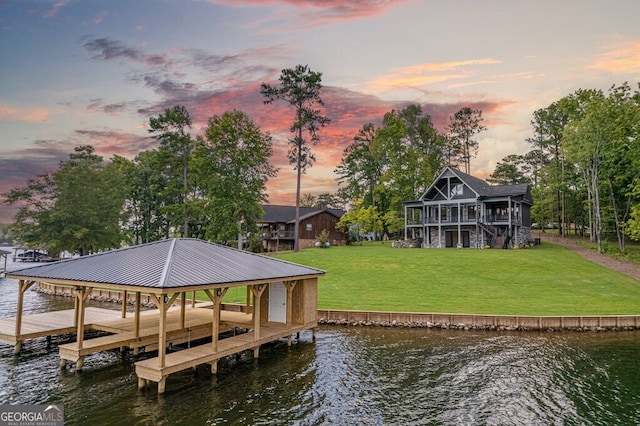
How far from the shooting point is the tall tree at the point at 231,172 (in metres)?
40.6

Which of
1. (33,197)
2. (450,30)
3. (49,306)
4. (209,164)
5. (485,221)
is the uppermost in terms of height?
(450,30)

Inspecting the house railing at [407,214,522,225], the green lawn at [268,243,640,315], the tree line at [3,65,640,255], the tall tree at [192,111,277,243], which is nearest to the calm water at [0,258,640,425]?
the green lawn at [268,243,640,315]

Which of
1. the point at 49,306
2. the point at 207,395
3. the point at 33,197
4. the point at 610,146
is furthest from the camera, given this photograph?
the point at 33,197

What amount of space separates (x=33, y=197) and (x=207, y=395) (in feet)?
151

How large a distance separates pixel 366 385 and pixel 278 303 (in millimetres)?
6390

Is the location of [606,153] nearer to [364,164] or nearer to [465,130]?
[465,130]

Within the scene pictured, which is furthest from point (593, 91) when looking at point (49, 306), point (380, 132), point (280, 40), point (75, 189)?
point (75, 189)

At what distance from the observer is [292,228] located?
53.1m

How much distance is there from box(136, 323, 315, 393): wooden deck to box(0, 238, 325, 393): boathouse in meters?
0.03

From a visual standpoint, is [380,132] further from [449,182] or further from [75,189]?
[75,189]

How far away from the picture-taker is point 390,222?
49.0 m

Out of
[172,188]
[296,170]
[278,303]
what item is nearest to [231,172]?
[296,170]

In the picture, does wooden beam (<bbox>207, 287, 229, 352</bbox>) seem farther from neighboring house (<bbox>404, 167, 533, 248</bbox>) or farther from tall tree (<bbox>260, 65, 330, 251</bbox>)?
neighboring house (<bbox>404, 167, 533, 248</bbox>)

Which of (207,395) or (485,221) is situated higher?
(485,221)
